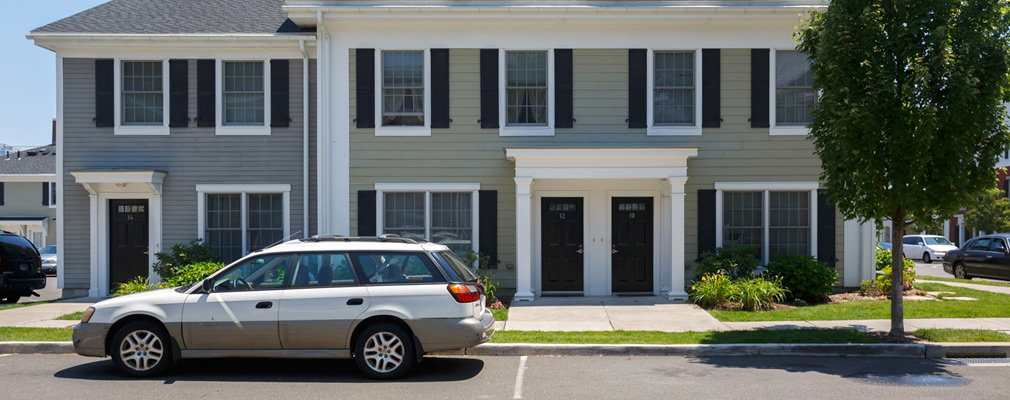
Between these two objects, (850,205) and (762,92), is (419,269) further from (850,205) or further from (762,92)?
(762,92)

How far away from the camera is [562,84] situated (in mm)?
14555

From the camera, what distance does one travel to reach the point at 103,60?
48.8ft

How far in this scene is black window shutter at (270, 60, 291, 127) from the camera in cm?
1488

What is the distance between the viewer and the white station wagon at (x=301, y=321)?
7.95 metres

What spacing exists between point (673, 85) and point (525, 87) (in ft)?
9.66

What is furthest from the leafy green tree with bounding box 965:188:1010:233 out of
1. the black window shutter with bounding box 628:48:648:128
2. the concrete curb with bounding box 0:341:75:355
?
the concrete curb with bounding box 0:341:75:355

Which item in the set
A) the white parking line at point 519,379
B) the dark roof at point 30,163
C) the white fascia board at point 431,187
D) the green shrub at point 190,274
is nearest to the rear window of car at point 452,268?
the white parking line at point 519,379

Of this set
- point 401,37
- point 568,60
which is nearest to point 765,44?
point 568,60

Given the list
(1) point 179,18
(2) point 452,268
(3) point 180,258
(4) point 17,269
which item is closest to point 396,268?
(2) point 452,268

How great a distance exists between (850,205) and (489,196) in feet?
22.0

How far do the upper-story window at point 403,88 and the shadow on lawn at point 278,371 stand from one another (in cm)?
661

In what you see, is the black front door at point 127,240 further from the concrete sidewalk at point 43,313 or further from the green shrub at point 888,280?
the green shrub at point 888,280

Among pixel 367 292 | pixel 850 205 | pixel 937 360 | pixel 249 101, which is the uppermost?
pixel 249 101

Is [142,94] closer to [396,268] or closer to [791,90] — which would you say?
[396,268]
